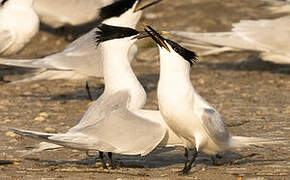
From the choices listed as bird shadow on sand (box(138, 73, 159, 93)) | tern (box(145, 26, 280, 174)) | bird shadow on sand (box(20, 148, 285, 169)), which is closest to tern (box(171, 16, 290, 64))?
bird shadow on sand (box(138, 73, 159, 93))

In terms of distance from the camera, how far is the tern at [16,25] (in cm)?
724

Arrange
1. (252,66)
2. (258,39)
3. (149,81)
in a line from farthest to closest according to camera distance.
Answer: (252,66)
(258,39)
(149,81)

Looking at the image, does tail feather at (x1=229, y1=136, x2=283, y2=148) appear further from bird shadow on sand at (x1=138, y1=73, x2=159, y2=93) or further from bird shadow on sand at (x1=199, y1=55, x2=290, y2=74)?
bird shadow on sand at (x1=199, y1=55, x2=290, y2=74)

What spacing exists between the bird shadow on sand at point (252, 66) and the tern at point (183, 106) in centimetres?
412

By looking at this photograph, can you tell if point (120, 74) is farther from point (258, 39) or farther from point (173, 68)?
point (258, 39)

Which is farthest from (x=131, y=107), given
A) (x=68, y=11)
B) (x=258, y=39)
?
(x=68, y=11)

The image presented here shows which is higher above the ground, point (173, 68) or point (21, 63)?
point (173, 68)

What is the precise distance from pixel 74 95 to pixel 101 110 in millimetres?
2839

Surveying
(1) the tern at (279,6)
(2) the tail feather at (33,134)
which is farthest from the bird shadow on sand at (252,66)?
(2) the tail feather at (33,134)

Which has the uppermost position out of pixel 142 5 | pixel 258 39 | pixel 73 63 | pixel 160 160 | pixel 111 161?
pixel 142 5

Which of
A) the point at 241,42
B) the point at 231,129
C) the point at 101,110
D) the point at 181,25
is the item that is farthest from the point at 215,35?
the point at 101,110

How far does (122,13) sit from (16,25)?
2.11m

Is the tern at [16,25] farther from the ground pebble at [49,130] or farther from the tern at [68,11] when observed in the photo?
the ground pebble at [49,130]

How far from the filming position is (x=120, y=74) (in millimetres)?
4672
